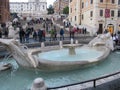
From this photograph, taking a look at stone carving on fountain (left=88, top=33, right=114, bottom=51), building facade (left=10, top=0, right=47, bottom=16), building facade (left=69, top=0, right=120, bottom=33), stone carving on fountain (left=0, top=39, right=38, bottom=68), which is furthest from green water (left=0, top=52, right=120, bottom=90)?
building facade (left=10, top=0, right=47, bottom=16)

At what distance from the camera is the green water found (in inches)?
366

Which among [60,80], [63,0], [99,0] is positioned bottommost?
[60,80]

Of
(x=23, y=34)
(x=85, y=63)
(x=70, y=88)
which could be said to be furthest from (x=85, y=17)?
(x=70, y=88)

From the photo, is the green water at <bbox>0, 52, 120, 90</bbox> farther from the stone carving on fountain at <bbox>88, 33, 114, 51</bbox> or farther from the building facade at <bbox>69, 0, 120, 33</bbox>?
the building facade at <bbox>69, 0, 120, 33</bbox>

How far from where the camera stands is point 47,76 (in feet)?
34.6

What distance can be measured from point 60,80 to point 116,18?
3643 cm

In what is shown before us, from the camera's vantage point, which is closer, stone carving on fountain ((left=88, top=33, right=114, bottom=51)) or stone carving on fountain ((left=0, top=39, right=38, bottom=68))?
stone carving on fountain ((left=0, top=39, right=38, bottom=68))

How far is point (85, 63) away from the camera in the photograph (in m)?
11.7

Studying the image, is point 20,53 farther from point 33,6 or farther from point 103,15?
point 33,6

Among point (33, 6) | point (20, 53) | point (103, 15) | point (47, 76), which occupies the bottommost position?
point (47, 76)

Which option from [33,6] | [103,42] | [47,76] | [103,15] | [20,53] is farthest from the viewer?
[33,6]

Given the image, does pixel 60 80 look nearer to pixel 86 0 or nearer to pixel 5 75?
pixel 5 75

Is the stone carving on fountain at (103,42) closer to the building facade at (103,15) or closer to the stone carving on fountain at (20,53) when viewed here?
the stone carving on fountain at (20,53)

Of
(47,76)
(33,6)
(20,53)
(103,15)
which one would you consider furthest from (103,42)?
(33,6)
